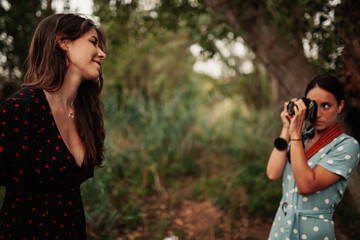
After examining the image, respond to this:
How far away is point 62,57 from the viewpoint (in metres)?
1.60

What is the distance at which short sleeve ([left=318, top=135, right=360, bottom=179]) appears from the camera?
167 cm

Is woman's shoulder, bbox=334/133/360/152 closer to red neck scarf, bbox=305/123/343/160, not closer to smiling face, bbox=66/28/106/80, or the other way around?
red neck scarf, bbox=305/123/343/160

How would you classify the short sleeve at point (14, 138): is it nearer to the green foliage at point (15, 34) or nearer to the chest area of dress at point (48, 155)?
the chest area of dress at point (48, 155)

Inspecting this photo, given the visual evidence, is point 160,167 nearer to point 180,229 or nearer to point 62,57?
point 180,229

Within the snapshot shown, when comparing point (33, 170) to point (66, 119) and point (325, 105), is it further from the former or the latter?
point (325, 105)

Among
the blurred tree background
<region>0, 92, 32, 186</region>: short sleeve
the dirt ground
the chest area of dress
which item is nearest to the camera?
<region>0, 92, 32, 186</region>: short sleeve

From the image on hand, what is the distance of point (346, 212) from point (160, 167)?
2.93 metres

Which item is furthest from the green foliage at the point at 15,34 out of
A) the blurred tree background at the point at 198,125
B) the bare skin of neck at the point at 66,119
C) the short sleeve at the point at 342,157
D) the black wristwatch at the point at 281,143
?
the short sleeve at the point at 342,157

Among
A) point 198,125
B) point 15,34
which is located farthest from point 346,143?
point 198,125

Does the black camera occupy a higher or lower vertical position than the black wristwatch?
higher

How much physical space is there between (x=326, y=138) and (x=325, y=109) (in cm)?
17

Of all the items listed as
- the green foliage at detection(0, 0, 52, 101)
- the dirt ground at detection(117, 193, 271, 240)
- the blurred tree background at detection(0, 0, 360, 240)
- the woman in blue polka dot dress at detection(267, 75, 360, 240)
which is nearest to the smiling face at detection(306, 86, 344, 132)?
the woman in blue polka dot dress at detection(267, 75, 360, 240)

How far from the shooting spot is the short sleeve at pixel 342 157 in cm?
167

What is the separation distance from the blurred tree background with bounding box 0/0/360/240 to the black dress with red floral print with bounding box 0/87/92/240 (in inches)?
51.8
